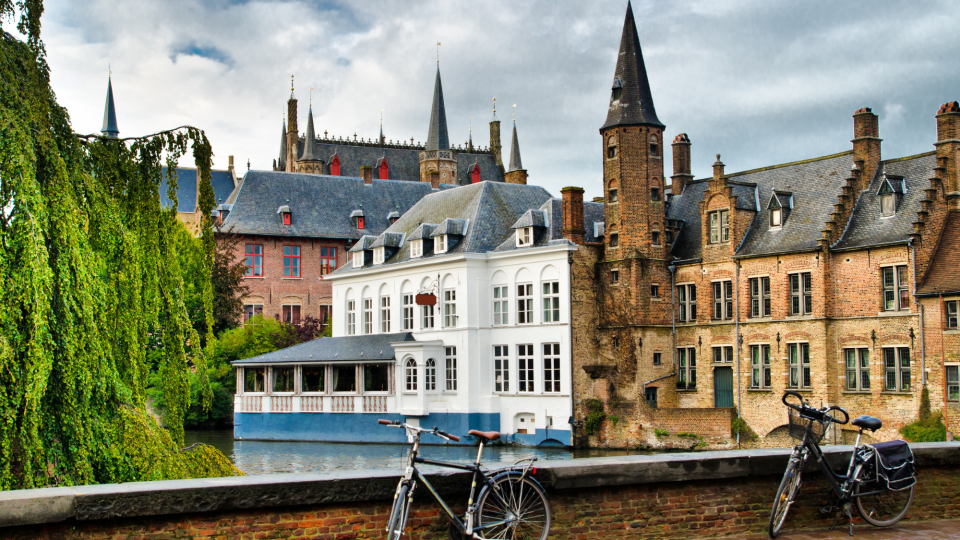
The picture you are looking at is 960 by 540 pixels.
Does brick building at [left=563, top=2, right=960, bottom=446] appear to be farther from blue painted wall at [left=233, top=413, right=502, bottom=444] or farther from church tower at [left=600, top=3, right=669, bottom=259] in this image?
blue painted wall at [left=233, top=413, right=502, bottom=444]

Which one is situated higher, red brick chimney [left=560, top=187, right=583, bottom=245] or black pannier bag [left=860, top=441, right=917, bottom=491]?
red brick chimney [left=560, top=187, right=583, bottom=245]

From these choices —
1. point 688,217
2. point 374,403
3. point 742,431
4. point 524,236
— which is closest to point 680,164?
point 688,217

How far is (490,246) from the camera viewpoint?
139ft

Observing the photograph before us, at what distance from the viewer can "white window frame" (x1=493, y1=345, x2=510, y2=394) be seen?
40.6 meters

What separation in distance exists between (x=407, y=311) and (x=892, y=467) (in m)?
36.3

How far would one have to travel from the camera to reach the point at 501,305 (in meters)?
41.2

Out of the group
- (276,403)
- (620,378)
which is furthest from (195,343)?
(276,403)

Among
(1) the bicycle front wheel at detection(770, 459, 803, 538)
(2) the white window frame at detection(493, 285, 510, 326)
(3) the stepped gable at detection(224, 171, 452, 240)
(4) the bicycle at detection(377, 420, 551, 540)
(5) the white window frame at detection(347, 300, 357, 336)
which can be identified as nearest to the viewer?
(4) the bicycle at detection(377, 420, 551, 540)

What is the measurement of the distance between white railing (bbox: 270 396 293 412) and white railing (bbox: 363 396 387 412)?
4.35 m

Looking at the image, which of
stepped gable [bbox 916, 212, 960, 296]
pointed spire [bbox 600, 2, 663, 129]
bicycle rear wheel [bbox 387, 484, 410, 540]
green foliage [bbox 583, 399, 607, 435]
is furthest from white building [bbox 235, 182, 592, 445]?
bicycle rear wheel [bbox 387, 484, 410, 540]

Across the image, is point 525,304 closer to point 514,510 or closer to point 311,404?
point 311,404

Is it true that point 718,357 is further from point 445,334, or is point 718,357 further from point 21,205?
point 21,205

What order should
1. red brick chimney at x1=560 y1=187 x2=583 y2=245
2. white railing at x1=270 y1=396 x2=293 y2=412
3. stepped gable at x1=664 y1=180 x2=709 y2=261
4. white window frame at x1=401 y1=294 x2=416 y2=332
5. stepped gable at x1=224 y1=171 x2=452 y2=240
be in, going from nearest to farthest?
red brick chimney at x1=560 y1=187 x2=583 y2=245 < stepped gable at x1=664 y1=180 x2=709 y2=261 < white window frame at x1=401 y1=294 x2=416 y2=332 < white railing at x1=270 y1=396 x2=293 y2=412 < stepped gable at x1=224 y1=171 x2=452 y2=240

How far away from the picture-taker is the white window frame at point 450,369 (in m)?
41.2
